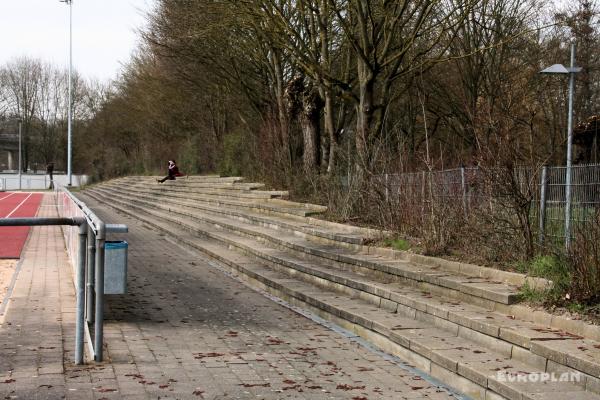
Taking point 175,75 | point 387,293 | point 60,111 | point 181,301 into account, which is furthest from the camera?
point 60,111

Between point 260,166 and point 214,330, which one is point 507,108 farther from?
point 260,166

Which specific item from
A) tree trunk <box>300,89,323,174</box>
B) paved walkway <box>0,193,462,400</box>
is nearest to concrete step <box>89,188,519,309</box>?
paved walkway <box>0,193,462,400</box>

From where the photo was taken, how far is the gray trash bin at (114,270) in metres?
7.09

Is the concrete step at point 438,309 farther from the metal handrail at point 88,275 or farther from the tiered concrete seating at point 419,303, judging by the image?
the metal handrail at point 88,275

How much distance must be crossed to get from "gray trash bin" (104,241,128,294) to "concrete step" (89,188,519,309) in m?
3.58

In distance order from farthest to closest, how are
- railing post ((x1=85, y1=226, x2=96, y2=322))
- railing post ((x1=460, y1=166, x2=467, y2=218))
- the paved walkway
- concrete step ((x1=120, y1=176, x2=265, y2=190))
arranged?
concrete step ((x1=120, y1=176, x2=265, y2=190))
railing post ((x1=460, y1=166, x2=467, y2=218))
railing post ((x1=85, y1=226, x2=96, y2=322))
the paved walkway

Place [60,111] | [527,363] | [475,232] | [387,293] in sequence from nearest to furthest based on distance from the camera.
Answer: [527,363], [387,293], [475,232], [60,111]

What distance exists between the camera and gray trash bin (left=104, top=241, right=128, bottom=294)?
7090 mm

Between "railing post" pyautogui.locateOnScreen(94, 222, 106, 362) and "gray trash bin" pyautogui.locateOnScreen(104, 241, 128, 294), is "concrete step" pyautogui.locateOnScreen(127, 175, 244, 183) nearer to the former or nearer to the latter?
"gray trash bin" pyautogui.locateOnScreen(104, 241, 128, 294)

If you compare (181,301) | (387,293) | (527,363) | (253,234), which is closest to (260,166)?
(253,234)

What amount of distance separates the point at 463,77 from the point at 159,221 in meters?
13.9

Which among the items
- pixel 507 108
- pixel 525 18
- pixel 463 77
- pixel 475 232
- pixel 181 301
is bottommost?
pixel 181 301

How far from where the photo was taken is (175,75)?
1315 inches

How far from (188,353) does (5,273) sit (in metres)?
7.01
